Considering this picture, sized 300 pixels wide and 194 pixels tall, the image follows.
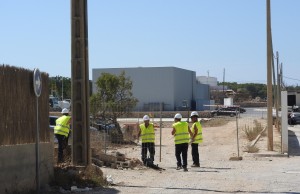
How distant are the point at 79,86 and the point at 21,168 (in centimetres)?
389

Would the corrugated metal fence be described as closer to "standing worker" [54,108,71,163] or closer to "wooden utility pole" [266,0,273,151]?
"standing worker" [54,108,71,163]

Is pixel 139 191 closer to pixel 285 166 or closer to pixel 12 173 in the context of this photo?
pixel 12 173

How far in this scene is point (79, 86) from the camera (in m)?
14.5

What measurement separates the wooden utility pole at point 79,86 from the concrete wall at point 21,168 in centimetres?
179

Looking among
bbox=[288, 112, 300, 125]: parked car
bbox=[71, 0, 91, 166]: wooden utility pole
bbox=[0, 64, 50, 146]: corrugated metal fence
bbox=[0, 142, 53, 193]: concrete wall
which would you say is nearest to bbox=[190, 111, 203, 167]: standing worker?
bbox=[71, 0, 91, 166]: wooden utility pole

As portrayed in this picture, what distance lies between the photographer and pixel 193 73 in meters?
92.8

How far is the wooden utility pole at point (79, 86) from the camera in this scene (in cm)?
1442

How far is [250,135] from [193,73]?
57.7 metres

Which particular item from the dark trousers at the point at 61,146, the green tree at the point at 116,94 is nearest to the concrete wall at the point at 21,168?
the dark trousers at the point at 61,146

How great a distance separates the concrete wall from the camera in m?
10.3

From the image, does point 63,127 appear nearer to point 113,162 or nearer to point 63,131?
point 63,131

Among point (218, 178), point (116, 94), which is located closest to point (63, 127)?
point (218, 178)

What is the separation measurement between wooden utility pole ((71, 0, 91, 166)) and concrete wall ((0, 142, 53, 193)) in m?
1.79

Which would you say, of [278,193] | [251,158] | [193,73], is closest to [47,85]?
[278,193]
